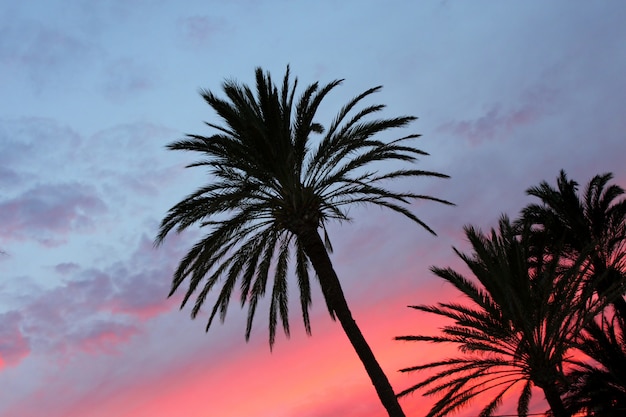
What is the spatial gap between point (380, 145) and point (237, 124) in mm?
4017

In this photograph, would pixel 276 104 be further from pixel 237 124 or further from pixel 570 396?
pixel 570 396

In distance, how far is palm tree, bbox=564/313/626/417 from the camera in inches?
861

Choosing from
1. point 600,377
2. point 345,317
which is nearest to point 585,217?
point 600,377

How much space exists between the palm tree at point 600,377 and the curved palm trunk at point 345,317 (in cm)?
862

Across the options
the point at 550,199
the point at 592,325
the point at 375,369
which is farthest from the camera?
the point at 550,199

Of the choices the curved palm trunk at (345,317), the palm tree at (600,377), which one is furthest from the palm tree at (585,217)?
the curved palm trunk at (345,317)

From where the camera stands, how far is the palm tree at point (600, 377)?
21859mm

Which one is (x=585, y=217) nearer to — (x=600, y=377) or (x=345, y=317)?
(x=600, y=377)

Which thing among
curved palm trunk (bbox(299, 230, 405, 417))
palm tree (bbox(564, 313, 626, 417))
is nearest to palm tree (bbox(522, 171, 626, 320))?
palm tree (bbox(564, 313, 626, 417))

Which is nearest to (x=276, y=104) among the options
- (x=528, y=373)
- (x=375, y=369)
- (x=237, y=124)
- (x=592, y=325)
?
(x=237, y=124)

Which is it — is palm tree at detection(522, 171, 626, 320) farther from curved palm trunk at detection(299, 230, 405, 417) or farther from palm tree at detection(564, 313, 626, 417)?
curved palm trunk at detection(299, 230, 405, 417)

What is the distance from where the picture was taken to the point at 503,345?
1919 cm

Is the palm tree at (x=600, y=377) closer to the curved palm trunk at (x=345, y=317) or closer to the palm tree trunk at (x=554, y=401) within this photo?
the palm tree trunk at (x=554, y=401)

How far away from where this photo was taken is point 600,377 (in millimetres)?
22266
